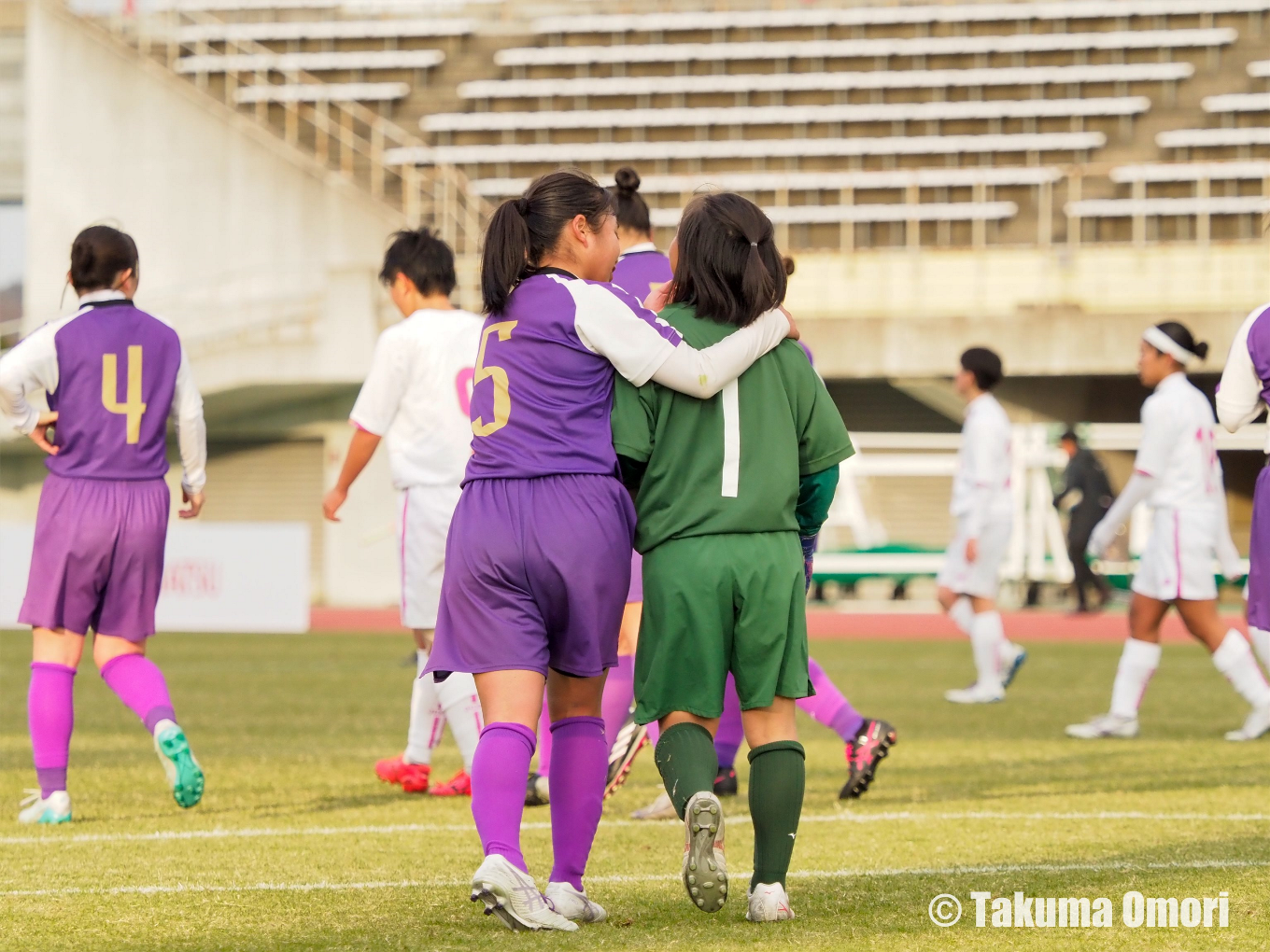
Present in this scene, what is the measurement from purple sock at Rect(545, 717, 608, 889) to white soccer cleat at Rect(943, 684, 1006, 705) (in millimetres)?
6680

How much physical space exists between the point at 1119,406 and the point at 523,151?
9.99m

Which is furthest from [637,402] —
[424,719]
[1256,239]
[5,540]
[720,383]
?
[1256,239]

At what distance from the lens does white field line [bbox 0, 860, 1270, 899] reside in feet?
13.9

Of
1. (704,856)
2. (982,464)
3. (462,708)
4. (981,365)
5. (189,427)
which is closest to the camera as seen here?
(704,856)

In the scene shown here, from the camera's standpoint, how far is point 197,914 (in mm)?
3912

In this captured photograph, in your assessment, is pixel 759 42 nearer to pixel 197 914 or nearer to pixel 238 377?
pixel 238 377

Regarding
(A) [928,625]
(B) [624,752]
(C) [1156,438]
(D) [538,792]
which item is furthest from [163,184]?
(B) [624,752]

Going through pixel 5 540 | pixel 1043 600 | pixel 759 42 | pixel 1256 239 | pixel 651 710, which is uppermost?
pixel 759 42

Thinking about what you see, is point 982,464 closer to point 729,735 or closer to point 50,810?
point 729,735

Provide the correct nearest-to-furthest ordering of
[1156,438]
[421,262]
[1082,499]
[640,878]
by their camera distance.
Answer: [640,878] → [421,262] → [1156,438] → [1082,499]

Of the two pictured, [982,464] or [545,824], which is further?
[982,464]

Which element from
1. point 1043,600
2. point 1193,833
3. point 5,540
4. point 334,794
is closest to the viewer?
point 1193,833

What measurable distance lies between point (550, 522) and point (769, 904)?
96 centimetres

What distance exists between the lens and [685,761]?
372cm
